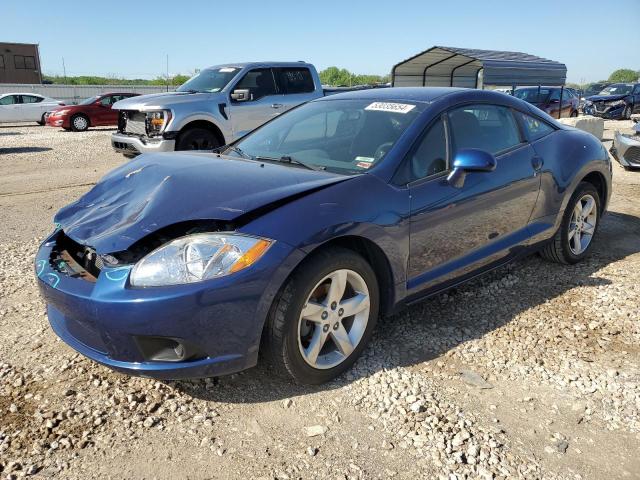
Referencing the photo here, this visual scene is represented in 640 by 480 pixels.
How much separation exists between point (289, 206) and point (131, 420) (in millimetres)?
1290

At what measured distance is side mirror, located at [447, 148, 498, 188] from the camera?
3188 mm

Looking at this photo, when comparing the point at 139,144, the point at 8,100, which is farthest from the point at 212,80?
the point at 8,100

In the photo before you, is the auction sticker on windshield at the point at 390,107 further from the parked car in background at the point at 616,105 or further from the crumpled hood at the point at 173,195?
the parked car in background at the point at 616,105

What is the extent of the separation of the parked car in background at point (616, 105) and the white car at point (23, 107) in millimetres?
22544

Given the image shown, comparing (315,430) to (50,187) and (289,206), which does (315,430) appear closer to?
(289,206)

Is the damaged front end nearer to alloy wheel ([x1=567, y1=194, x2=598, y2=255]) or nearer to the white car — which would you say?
alloy wheel ([x1=567, y1=194, x2=598, y2=255])

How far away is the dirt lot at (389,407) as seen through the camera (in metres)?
2.30

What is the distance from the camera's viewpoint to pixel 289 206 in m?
2.62

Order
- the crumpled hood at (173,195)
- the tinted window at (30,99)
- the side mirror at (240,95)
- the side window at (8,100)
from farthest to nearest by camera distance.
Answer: the tinted window at (30,99) → the side window at (8,100) → the side mirror at (240,95) → the crumpled hood at (173,195)

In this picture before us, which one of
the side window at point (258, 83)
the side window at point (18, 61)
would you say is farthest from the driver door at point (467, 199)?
the side window at point (18, 61)

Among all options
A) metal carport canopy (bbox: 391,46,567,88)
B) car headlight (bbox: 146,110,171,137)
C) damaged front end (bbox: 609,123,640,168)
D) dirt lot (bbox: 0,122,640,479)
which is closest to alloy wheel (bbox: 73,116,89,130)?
metal carport canopy (bbox: 391,46,567,88)

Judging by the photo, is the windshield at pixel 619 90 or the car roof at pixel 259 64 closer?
the car roof at pixel 259 64

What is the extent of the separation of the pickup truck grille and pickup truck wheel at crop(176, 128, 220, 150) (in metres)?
0.67

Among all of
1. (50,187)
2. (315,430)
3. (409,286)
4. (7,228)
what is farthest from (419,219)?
(50,187)
